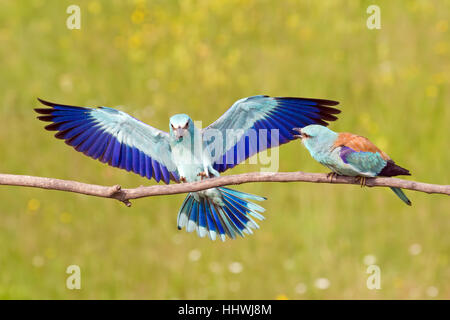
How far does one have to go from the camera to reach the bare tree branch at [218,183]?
14.6 ft

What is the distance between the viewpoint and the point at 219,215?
6383mm

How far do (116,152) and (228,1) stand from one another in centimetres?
572

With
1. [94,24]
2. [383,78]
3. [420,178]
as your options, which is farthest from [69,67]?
[420,178]

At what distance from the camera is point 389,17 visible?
11148 millimetres

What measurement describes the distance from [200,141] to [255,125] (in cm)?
49

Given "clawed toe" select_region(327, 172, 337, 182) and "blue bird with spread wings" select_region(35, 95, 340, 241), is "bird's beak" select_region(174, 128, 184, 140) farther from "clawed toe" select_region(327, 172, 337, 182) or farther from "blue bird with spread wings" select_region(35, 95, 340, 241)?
"clawed toe" select_region(327, 172, 337, 182)

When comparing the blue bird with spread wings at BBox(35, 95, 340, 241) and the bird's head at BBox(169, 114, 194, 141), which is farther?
the blue bird with spread wings at BBox(35, 95, 340, 241)

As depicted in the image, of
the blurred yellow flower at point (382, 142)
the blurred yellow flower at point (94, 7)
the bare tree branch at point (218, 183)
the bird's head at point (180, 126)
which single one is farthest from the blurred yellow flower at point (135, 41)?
the bare tree branch at point (218, 183)

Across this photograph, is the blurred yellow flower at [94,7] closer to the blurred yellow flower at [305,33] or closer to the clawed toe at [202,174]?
the blurred yellow flower at [305,33]

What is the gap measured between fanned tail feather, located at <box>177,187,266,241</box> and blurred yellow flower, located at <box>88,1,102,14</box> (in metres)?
6.18

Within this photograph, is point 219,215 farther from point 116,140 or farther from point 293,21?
point 293,21

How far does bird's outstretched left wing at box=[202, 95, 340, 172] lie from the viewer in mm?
5977

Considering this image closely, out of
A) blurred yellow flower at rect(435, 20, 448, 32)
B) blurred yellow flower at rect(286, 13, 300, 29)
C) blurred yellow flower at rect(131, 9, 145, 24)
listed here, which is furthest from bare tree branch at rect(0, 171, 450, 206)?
blurred yellow flower at rect(131, 9, 145, 24)

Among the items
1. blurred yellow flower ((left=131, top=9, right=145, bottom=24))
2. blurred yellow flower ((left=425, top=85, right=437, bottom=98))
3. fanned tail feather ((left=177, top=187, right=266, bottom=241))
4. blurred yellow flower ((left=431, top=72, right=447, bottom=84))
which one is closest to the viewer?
fanned tail feather ((left=177, top=187, right=266, bottom=241))
